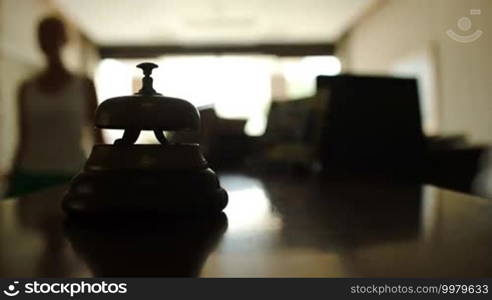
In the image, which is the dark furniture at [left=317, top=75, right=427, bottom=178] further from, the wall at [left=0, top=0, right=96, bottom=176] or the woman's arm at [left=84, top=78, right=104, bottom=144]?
the wall at [left=0, top=0, right=96, bottom=176]

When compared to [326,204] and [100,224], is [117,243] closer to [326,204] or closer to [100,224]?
[100,224]

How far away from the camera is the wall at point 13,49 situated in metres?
1.53

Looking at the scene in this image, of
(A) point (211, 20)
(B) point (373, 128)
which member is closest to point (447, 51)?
(B) point (373, 128)

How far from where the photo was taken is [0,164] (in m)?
1.54

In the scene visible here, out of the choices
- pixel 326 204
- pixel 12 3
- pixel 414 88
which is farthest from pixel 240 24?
pixel 326 204

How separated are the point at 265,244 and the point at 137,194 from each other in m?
0.11

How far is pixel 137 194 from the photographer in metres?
0.29

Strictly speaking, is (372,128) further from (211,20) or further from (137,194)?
(211,20)

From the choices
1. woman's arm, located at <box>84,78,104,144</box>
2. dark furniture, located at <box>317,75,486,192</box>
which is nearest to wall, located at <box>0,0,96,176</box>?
woman's arm, located at <box>84,78,104,144</box>

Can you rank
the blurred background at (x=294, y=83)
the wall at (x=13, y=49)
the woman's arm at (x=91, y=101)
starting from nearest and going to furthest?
the woman's arm at (x=91, y=101), the blurred background at (x=294, y=83), the wall at (x=13, y=49)

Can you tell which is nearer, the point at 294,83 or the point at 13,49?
the point at 13,49

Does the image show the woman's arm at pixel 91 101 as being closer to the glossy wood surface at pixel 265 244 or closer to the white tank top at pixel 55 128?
the white tank top at pixel 55 128

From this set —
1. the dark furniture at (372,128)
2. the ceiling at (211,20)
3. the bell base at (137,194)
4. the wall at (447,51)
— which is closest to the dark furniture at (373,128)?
the dark furniture at (372,128)

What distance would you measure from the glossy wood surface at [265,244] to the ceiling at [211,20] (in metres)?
0.89
